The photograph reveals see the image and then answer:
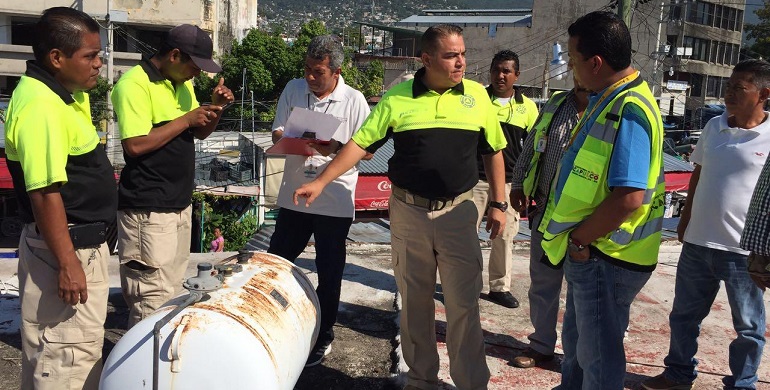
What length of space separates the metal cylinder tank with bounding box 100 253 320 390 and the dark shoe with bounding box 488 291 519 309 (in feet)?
7.94

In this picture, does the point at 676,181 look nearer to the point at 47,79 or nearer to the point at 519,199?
the point at 519,199

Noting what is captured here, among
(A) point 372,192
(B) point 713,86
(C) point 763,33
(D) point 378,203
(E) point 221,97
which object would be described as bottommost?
(D) point 378,203

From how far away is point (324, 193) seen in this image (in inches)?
166

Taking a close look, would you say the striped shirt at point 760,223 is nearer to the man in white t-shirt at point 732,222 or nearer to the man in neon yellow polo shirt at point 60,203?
the man in white t-shirt at point 732,222

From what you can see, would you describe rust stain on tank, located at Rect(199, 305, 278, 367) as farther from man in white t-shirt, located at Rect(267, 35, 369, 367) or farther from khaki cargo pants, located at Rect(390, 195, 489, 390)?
man in white t-shirt, located at Rect(267, 35, 369, 367)

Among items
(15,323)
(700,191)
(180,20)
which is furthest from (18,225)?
(700,191)

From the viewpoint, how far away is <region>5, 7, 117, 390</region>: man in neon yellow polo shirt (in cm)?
286

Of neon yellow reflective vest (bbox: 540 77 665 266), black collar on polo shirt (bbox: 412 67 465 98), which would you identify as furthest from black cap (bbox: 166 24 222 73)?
neon yellow reflective vest (bbox: 540 77 665 266)

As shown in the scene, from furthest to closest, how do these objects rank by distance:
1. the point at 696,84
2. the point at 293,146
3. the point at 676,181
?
1. the point at 696,84
2. the point at 676,181
3. the point at 293,146

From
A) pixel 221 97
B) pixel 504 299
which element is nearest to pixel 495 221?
pixel 504 299

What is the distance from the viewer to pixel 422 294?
12.2 feet

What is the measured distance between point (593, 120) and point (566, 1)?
46025mm

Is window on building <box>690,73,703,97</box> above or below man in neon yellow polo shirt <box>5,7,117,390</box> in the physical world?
above

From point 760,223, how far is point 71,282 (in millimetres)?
2843
